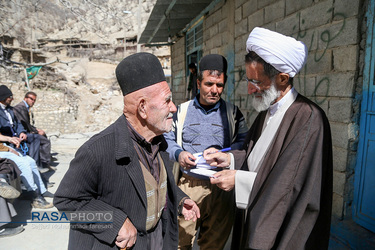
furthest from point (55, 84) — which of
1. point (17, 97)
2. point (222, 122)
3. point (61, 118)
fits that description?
point (222, 122)

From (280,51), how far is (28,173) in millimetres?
4016

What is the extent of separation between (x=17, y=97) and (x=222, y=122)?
17.1m

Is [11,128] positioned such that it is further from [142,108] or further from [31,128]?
[142,108]

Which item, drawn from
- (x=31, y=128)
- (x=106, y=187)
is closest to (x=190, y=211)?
(x=106, y=187)

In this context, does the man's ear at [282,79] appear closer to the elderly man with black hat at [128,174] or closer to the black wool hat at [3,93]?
the elderly man with black hat at [128,174]

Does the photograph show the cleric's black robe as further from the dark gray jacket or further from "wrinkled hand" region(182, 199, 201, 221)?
the dark gray jacket

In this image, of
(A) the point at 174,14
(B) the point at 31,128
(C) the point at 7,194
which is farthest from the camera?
(A) the point at 174,14

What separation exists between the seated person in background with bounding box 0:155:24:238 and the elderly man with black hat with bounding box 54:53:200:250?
8.08 feet

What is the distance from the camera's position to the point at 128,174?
132 cm

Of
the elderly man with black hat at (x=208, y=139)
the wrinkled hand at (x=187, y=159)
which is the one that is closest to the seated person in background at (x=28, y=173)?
the elderly man with black hat at (x=208, y=139)

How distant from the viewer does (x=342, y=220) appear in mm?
2205

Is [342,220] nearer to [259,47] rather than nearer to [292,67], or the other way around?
[292,67]

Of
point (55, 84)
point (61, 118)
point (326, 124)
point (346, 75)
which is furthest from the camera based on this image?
point (55, 84)

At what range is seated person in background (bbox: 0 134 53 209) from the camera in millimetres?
3850
